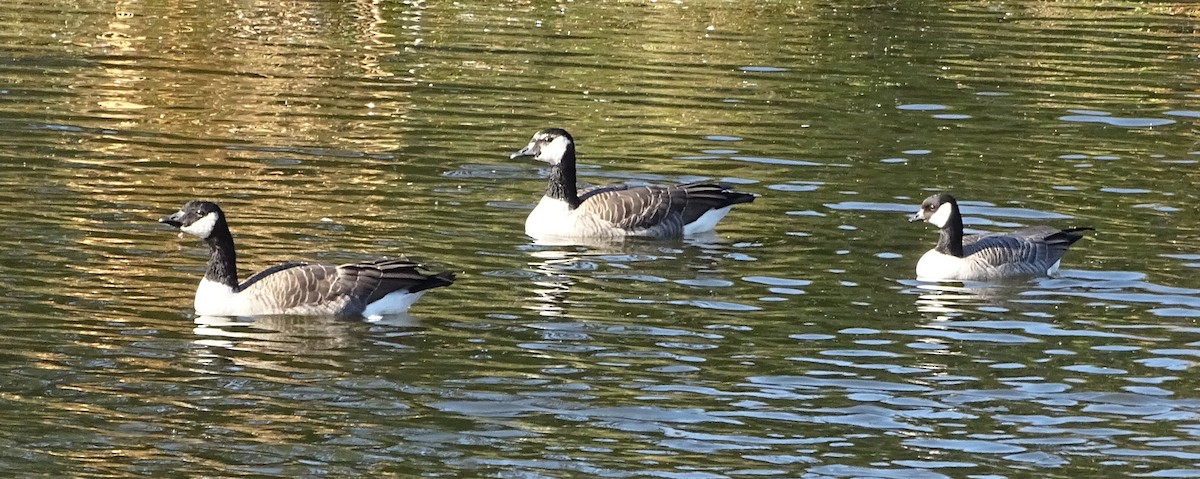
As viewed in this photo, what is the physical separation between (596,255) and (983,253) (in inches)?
163

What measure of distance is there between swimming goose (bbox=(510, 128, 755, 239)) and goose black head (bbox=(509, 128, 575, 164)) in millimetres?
66

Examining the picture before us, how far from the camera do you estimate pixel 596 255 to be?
2122 centimetres

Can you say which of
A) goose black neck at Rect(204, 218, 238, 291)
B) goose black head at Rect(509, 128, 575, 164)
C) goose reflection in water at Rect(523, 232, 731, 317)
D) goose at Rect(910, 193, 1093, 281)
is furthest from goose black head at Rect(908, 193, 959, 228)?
goose black neck at Rect(204, 218, 238, 291)

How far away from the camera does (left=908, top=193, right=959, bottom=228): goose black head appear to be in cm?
1991

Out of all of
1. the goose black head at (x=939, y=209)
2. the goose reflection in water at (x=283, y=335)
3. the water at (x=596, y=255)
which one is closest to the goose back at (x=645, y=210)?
the water at (x=596, y=255)

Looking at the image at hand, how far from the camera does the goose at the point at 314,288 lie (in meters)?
17.7

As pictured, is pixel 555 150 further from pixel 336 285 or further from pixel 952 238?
pixel 336 285

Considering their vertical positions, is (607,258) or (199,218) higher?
(199,218)

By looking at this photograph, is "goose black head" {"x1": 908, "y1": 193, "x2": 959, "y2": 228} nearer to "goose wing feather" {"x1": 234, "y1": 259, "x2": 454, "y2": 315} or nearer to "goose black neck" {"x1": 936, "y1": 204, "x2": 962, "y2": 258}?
"goose black neck" {"x1": 936, "y1": 204, "x2": 962, "y2": 258}

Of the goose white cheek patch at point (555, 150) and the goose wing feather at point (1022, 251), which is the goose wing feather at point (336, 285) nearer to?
the goose white cheek patch at point (555, 150)

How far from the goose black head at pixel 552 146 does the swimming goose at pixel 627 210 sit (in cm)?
7

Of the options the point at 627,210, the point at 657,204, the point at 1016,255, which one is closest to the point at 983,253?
the point at 1016,255

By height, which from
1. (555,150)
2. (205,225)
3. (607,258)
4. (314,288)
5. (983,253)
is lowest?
(607,258)

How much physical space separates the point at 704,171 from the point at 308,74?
10.1 m
